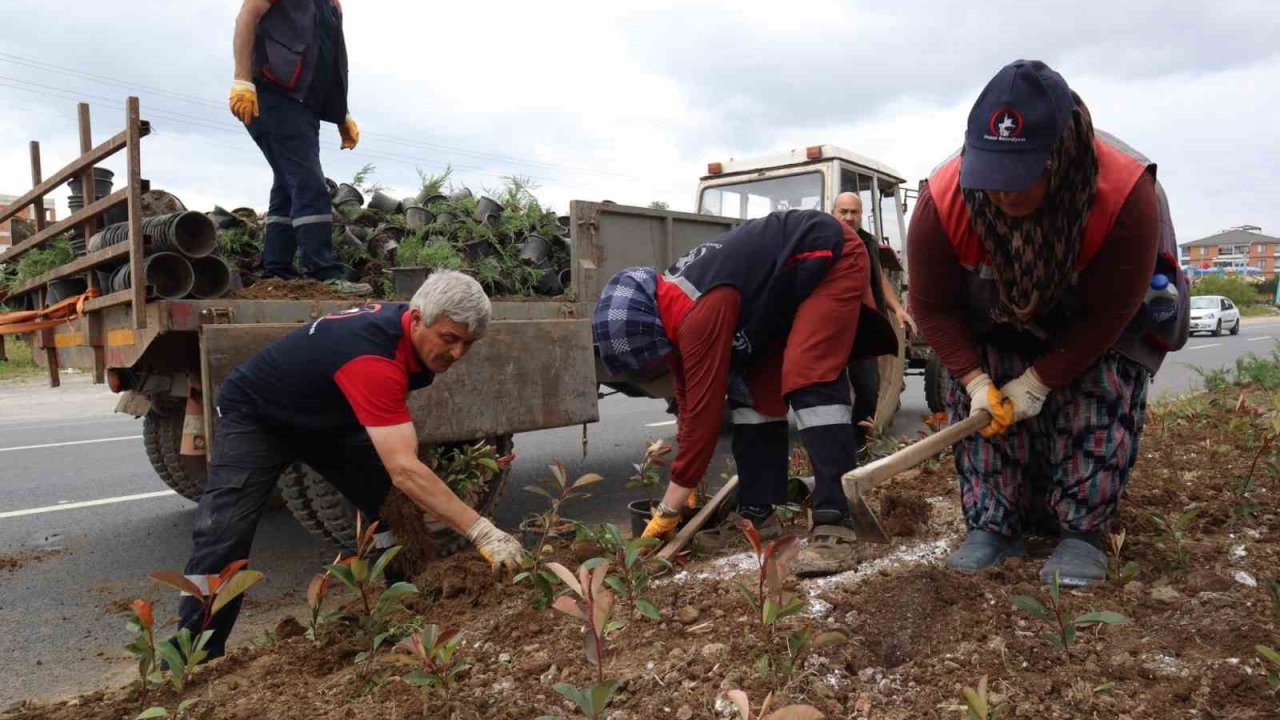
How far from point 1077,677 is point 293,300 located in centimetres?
313

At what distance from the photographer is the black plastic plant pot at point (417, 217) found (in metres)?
5.41

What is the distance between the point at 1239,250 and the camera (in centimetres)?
9988

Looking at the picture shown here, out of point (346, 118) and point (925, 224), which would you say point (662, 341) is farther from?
point (346, 118)

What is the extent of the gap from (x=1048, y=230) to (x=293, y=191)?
3458mm

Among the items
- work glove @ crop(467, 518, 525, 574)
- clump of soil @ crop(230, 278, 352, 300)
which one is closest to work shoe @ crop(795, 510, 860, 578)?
work glove @ crop(467, 518, 525, 574)

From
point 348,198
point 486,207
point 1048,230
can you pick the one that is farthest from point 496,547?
point 348,198

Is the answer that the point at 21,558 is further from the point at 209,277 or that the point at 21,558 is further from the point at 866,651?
the point at 866,651

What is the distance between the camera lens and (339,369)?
9.16 ft

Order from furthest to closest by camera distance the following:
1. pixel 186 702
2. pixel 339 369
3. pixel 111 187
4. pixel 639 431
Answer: pixel 639 431, pixel 111 187, pixel 339 369, pixel 186 702

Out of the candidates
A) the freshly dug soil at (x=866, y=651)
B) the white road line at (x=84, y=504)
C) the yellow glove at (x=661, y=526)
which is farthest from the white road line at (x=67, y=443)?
the yellow glove at (x=661, y=526)

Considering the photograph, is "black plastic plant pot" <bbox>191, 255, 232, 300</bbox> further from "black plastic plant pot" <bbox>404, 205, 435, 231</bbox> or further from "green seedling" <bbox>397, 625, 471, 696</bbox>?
"green seedling" <bbox>397, 625, 471, 696</bbox>

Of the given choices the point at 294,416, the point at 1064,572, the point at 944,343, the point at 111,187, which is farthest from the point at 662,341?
the point at 111,187

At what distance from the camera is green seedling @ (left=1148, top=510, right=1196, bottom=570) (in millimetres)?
2500

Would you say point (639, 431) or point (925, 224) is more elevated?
point (925, 224)
